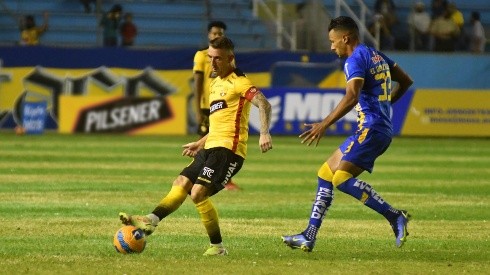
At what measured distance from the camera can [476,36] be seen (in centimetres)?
3838

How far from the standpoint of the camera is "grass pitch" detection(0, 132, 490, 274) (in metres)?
11.2

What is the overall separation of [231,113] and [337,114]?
1.08m

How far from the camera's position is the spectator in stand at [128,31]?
36.4m

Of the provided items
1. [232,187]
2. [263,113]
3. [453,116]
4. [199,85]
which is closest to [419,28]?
[453,116]

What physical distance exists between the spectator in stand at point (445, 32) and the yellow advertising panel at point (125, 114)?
8.56m

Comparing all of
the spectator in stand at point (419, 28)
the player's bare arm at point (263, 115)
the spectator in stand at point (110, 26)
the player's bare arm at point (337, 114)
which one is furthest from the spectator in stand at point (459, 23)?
the player's bare arm at point (263, 115)

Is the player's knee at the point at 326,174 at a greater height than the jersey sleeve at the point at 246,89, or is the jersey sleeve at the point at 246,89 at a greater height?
the jersey sleeve at the point at 246,89

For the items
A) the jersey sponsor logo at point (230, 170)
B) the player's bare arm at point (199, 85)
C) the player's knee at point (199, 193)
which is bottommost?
the player's bare arm at point (199, 85)

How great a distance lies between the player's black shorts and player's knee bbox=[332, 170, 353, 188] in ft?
2.96

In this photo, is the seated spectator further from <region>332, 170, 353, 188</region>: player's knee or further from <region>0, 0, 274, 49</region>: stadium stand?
<region>332, 170, 353, 188</region>: player's knee

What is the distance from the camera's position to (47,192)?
1795cm

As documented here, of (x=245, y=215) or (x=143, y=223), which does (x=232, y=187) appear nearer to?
(x=245, y=215)

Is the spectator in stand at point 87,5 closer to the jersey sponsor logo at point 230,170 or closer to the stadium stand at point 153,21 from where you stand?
the stadium stand at point 153,21

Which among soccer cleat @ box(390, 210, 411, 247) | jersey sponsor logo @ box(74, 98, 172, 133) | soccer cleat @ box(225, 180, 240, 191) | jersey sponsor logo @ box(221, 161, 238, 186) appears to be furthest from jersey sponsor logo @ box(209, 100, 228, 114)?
jersey sponsor logo @ box(74, 98, 172, 133)
